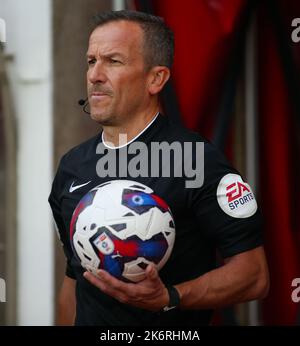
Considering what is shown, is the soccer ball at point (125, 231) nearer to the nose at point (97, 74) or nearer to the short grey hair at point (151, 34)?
the nose at point (97, 74)

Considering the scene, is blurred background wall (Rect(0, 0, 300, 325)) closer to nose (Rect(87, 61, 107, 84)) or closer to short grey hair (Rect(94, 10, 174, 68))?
short grey hair (Rect(94, 10, 174, 68))

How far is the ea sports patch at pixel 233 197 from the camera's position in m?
2.79

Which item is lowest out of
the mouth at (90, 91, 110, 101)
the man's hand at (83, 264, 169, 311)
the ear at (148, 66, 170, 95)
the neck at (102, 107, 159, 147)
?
the man's hand at (83, 264, 169, 311)

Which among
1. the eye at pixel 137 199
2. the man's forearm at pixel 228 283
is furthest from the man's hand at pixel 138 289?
the eye at pixel 137 199

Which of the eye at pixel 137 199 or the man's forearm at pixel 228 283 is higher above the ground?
the eye at pixel 137 199

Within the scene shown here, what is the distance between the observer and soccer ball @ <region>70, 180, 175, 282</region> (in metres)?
2.65

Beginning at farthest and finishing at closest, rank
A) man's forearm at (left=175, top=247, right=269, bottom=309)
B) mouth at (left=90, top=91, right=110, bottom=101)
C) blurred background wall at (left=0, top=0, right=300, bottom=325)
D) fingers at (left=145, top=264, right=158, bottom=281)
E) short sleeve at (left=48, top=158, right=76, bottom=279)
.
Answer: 1. blurred background wall at (left=0, top=0, right=300, bottom=325)
2. short sleeve at (left=48, top=158, right=76, bottom=279)
3. mouth at (left=90, top=91, right=110, bottom=101)
4. man's forearm at (left=175, top=247, right=269, bottom=309)
5. fingers at (left=145, top=264, right=158, bottom=281)

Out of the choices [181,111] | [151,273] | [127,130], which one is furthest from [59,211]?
[181,111]

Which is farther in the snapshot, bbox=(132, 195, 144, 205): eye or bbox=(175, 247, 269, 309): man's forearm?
bbox=(175, 247, 269, 309): man's forearm

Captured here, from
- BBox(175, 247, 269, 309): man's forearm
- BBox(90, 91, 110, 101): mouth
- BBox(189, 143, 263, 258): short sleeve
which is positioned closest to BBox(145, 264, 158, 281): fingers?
BBox(175, 247, 269, 309): man's forearm

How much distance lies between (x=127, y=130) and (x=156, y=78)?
0.25m

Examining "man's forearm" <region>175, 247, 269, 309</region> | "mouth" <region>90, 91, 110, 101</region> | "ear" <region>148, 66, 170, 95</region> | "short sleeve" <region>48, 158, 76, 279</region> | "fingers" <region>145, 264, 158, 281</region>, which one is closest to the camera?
"fingers" <region>145, 264, 158, 281</region>
